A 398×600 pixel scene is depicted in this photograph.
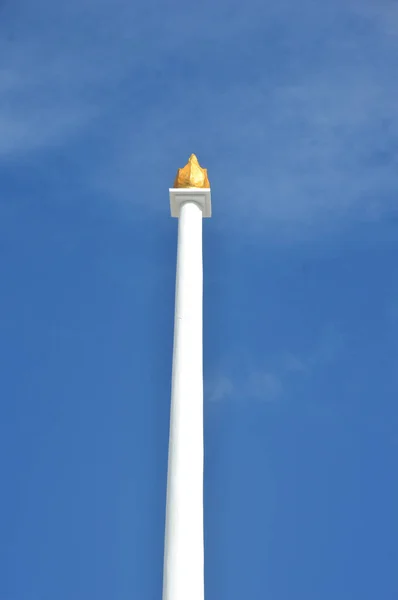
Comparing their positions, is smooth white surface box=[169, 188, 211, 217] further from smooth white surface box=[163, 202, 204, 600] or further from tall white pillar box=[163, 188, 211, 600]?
smooth white surface box=[163, 202, 204, 600]

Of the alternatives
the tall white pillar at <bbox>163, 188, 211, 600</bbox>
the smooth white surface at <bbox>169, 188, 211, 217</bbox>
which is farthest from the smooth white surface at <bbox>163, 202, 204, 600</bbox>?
the smooth white surface at <bbox>169, 188, 211, 217</bbox>

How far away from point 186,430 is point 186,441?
386mm

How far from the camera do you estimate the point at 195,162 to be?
35281 millimetres

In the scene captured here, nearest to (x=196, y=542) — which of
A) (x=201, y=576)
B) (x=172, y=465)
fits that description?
(x=201, y=576)

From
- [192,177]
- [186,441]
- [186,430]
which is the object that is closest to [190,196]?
[192,177]

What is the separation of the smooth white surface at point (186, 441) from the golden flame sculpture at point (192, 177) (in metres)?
2.36

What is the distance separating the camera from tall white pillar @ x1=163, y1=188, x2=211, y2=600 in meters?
24.4

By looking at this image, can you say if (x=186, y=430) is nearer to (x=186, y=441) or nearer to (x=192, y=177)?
(x=186, y=441)

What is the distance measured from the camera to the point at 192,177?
112 feet

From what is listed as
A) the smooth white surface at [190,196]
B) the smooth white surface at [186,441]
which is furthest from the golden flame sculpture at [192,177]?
the smooth white surface at [186,441]

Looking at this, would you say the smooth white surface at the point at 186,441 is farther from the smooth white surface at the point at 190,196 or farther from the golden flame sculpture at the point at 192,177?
the golden flame sculpture at the point at 192,177

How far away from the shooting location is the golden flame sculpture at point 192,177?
1344 inches

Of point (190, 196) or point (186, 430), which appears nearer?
point (186, 430)

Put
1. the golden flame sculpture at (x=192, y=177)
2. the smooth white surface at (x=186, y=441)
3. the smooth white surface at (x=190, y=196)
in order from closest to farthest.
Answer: the smooth white surface at (x=186, y=441) → the smooth white surface at (x=190, y=196) → the golden flame sculpture at (x=192, y=177)
